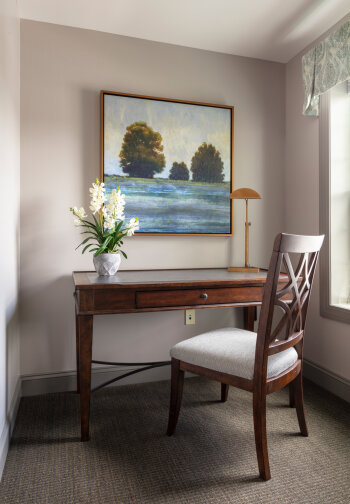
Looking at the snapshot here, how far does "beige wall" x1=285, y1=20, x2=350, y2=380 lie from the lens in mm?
2377

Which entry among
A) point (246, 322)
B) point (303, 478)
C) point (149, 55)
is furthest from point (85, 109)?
point (303, 478)

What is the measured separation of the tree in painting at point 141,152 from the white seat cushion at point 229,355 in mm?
1228

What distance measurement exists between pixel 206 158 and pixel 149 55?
0.81 meters

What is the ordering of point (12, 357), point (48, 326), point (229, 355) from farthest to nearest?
1. point (48, 326)
2. point (12, 357)
3. point (229, 355)

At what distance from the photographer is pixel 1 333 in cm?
170

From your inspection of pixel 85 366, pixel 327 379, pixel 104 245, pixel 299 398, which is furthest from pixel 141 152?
pixel 327 379

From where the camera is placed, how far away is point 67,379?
238cm

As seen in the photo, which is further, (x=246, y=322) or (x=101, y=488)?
(x=246, y=322)

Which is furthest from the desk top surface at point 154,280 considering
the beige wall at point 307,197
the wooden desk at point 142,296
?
the beige wall at point 307,197

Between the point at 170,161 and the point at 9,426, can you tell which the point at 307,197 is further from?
the point at 9,426

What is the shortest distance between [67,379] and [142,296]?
3.21 feet

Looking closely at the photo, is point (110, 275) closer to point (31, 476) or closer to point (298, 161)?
point (31, 476)

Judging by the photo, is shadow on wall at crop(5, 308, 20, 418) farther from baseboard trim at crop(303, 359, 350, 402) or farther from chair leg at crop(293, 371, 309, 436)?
baseboard trim at crop(303, 359, 350, 402)

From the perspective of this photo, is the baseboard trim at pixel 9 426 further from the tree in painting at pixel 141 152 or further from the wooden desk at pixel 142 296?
the tree in painting at pixel 141 152
